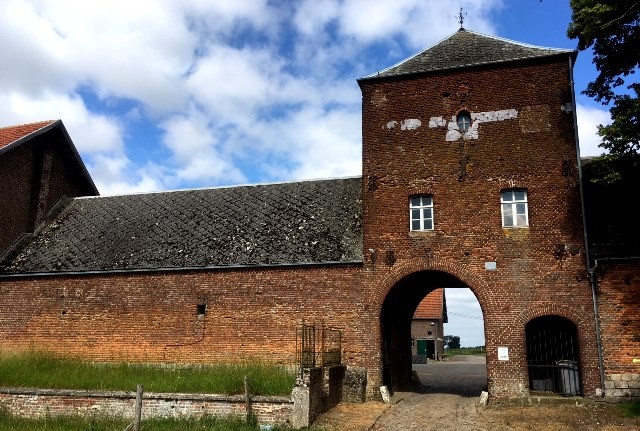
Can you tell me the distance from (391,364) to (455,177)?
6587 mm

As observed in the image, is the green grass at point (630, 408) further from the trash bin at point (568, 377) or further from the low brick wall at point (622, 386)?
the trash bin at point (568, 377)

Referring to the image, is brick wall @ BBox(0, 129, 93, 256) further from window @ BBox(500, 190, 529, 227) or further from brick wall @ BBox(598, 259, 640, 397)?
brick wall @ BBox(598, 259, 640, 397)

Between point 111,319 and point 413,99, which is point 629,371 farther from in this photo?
point 111,319

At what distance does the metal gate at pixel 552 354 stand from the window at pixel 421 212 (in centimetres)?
419

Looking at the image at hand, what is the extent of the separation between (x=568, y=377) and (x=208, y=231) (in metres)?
12.5

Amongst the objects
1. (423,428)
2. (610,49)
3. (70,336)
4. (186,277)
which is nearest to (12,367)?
(70,336)

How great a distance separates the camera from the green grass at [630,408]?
45.3 ft

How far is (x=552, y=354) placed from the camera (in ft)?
54.4

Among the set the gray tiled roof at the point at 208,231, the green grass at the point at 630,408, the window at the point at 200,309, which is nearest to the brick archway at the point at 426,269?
the gray tiled roof at the point at 208,231

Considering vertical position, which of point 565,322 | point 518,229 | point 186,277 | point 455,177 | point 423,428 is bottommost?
point 423,428

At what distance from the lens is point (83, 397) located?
1426 cm

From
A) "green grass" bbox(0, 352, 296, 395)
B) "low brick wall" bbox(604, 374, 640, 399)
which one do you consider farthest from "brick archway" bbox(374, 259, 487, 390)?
"low brick wall" bbox(604, 374, 640, 399)

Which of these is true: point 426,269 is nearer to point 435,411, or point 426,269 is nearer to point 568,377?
point 435,411

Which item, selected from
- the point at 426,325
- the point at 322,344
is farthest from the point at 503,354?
the point at 426,325
